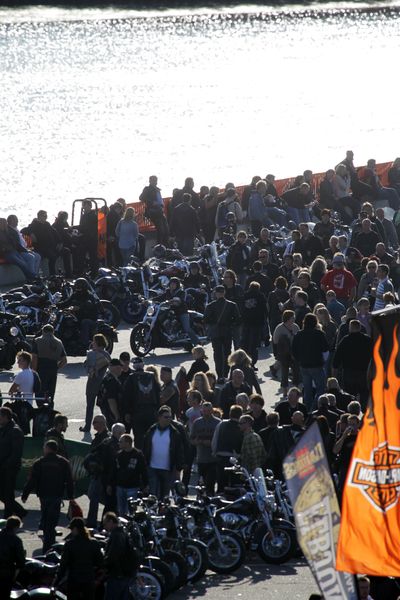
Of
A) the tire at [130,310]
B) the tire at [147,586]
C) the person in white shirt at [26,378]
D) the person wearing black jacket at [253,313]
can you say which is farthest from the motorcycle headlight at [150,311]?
the tire at [147,586]

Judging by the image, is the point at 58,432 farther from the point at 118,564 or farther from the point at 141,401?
the point at 118,564

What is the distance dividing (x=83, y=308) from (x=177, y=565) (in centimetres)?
947

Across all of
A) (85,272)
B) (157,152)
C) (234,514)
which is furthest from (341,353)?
(157,152)

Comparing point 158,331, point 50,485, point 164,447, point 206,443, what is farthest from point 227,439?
point 158,331

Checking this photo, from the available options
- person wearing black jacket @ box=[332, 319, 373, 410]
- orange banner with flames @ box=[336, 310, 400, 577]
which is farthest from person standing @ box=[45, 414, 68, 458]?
orange banner with flames @ box=[336, 310, 400, 577]

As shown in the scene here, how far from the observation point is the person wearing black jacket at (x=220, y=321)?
2291cm

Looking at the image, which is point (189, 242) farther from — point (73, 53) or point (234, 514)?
point (73, 53)

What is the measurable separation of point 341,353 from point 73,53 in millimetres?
119667

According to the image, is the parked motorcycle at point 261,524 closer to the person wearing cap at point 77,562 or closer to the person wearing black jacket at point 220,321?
the person wearing cap at point 77,562

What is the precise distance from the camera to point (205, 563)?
15.9 m

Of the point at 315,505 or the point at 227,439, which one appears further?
the point at 227,439

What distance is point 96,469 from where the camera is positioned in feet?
57.0

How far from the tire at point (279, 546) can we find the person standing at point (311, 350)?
4.83 meters

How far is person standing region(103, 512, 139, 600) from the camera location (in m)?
14.7
